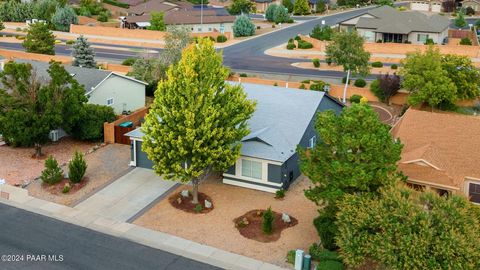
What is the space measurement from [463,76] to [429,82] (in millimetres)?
4335

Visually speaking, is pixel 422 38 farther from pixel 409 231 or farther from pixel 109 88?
pixel 409 231

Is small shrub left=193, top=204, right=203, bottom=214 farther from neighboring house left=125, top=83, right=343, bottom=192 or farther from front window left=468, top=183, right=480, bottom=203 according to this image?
front window left=468, top=183, right=480, bottom=203

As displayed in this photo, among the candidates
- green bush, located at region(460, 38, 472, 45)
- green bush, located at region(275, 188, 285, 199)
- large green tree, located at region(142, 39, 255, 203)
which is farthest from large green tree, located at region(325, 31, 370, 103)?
green bush, located at region(460, 38, 472, 45)

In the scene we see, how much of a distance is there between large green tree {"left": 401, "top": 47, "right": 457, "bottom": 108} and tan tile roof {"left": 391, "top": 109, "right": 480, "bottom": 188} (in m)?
13.6

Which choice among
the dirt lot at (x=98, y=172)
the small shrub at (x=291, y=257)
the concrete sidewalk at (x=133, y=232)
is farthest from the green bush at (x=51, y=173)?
the small shrub at (x=291, y=257)

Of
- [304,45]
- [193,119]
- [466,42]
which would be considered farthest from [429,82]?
[466,42]

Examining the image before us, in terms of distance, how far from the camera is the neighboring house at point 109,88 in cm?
4622

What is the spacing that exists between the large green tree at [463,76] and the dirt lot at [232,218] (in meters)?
23.6

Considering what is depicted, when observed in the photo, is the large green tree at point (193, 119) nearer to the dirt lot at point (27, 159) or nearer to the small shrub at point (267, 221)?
the small shrub at point (267, 221)

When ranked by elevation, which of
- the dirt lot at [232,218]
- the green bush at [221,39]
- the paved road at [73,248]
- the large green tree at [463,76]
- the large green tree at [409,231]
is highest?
the green bush at [221,39]

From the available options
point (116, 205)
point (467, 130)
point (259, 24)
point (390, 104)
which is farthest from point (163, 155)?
point (259, 24)

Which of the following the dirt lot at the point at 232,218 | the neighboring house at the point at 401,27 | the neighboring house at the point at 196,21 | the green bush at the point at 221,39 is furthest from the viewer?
the neighboring house at the point at 196,21

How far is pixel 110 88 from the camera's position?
4734 centimetres

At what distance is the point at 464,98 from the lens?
52.7 m
